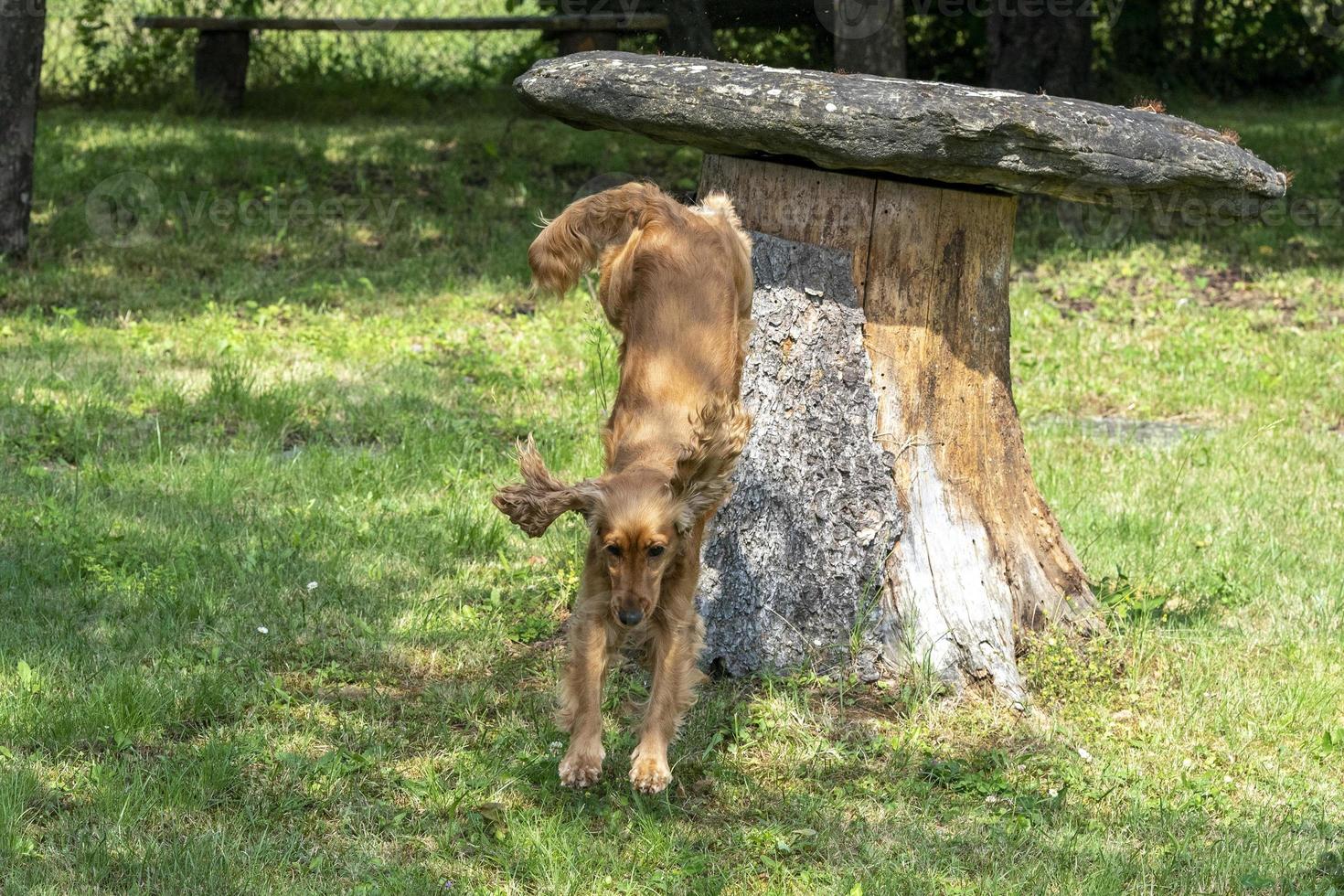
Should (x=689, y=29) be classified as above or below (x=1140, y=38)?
below

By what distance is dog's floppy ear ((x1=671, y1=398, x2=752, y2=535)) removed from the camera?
388 centimetres

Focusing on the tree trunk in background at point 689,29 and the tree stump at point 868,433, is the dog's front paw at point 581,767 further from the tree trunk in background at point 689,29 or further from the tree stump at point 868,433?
the tree trunk in background at point 689,29

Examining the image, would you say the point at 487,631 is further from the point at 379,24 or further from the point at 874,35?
the point at 379,24

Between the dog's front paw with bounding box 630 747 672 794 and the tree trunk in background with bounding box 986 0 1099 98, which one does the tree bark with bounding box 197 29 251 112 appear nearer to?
the tree trunk in background with bounding box 986 0 1099 98

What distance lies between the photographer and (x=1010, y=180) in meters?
4.24

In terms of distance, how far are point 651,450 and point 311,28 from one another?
392 inches

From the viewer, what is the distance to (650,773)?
3.91 metres

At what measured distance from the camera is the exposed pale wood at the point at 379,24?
11.6 meters

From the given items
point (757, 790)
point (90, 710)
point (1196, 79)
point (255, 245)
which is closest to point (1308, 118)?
point (1196, 79)

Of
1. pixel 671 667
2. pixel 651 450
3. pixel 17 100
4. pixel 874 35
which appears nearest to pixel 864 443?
pixel 651 450

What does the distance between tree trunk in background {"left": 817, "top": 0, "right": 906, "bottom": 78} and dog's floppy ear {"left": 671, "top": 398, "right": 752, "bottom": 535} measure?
266 inches

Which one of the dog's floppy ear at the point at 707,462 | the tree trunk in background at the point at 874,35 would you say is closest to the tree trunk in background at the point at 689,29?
the tree trunk in background at the point at 874,35

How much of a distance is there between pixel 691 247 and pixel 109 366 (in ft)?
14.0

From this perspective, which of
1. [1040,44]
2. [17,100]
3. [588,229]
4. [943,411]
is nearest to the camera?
[588,229]
